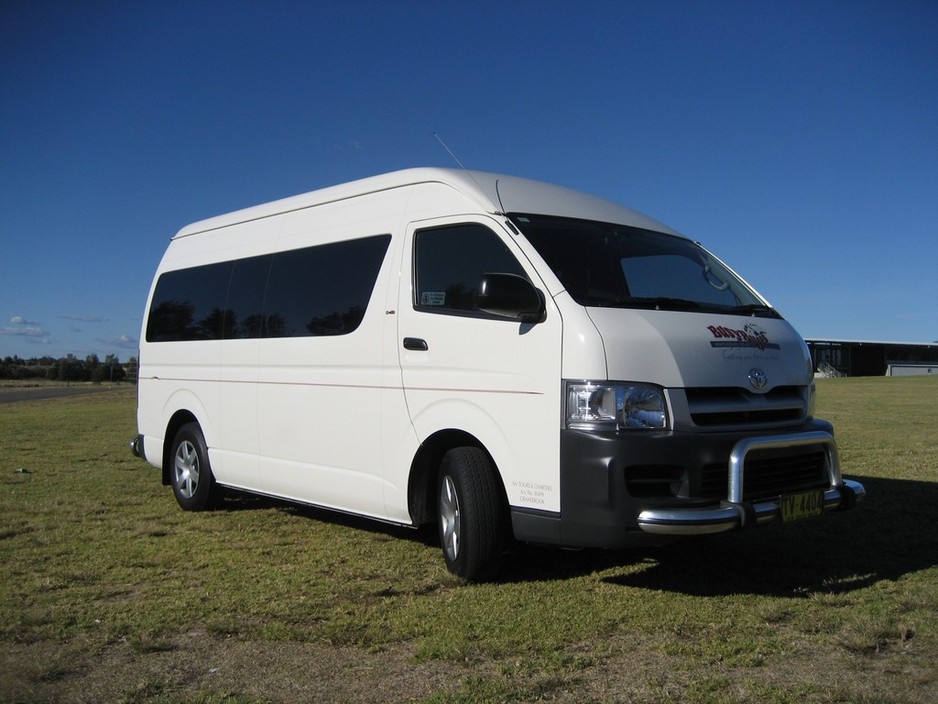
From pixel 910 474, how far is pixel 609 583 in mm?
6229

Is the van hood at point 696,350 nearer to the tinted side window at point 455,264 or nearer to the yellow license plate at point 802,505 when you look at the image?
the yellow license plate at point 802,505

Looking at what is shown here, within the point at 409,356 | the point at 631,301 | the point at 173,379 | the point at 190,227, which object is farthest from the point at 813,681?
the point at 190,227

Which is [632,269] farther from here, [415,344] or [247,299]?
[247,299]

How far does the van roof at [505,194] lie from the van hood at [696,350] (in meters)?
1.19

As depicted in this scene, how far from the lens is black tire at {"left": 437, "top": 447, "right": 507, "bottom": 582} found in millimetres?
5410

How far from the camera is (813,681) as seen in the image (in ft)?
12.9

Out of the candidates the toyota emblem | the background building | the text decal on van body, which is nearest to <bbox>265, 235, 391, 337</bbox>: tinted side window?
the text decal on van body

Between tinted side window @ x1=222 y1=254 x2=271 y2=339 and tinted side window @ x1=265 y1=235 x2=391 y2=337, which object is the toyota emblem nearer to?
tinted side window @ x1=265 y1=235 x2=391 y2=337

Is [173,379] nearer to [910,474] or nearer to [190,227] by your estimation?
[190,227]

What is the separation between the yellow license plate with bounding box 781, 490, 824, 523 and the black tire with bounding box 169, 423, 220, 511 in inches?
209

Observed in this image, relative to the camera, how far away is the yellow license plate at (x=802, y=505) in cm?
519

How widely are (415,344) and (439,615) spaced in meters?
1.88

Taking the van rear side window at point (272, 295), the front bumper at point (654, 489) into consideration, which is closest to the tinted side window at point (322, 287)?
the van rear side window at point (272, 295)

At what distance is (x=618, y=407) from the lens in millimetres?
4949
